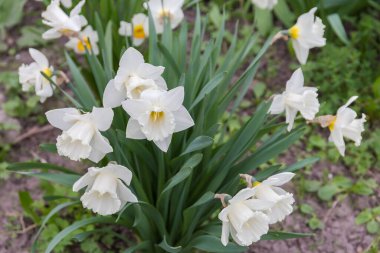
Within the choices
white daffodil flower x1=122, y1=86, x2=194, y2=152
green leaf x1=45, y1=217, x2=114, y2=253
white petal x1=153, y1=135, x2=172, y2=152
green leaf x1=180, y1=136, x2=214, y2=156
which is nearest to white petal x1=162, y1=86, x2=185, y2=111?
white daffodil flower x1=122, y1=86, x2=194, y2=152

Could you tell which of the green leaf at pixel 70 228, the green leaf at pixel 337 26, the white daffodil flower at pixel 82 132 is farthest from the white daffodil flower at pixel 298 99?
the green leaf at pixel 337 26

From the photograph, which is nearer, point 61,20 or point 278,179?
point 278,179

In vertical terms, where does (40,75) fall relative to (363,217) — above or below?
above

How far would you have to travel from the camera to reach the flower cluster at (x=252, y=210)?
1.51m

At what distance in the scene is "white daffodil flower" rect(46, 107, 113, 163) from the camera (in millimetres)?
1539

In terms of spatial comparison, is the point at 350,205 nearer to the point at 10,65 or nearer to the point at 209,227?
the point at 209,227

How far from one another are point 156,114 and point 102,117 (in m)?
0.15

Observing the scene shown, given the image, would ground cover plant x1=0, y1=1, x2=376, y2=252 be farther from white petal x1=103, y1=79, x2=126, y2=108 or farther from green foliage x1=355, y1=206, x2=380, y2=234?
green foliage x1=355, y1=206, x2=380, y2=234

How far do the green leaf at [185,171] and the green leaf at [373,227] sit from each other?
1101 mm

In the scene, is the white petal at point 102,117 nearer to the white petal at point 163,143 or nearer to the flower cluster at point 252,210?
the white petal at point 163,143

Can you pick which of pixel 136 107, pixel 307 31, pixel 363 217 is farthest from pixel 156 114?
pixel 363 217

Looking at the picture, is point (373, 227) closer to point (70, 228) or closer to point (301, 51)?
point (301, 51)

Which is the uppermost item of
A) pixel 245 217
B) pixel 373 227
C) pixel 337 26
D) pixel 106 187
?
pixel 106 187

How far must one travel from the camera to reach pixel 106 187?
5.09 feet
